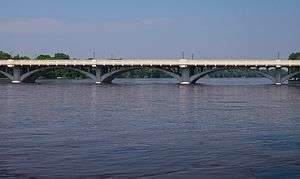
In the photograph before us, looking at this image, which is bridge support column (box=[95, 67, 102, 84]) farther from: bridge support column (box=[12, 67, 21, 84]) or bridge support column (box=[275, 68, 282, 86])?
bridge support column (box=[275, 68, 282, 86])

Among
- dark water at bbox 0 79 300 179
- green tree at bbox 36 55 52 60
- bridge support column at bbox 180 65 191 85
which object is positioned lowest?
dark water at bbox 0 79 300 179

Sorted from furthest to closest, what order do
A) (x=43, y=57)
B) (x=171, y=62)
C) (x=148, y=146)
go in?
1. (x=43, y=57)
2. (x=171, y=62)
3. (x=148, y=146)

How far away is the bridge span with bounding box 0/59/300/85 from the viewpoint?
10925 cm

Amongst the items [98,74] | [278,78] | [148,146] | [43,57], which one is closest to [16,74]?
[98,74]

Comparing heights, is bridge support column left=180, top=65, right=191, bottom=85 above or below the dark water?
above

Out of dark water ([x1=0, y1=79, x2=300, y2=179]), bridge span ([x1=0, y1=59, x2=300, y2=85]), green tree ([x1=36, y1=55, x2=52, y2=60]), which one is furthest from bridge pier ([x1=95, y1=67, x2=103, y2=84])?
dark water ([x1=0, y1=79, x2=300, y2=179])

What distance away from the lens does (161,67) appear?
114438 mm

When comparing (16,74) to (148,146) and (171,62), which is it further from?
(148,146)

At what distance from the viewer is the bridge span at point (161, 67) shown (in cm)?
10925

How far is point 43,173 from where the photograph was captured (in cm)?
1777

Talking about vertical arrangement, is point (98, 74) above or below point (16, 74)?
below

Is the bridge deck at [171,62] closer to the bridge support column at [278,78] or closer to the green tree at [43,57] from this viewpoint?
the bridge support column at [278,78]

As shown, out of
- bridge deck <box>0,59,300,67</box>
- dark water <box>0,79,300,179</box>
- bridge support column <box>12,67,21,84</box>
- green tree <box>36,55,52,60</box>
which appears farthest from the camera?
green tree <box>36,55,52,60</box>

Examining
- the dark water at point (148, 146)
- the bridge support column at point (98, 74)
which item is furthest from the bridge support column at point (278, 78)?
the dark water at point (148, 146)
